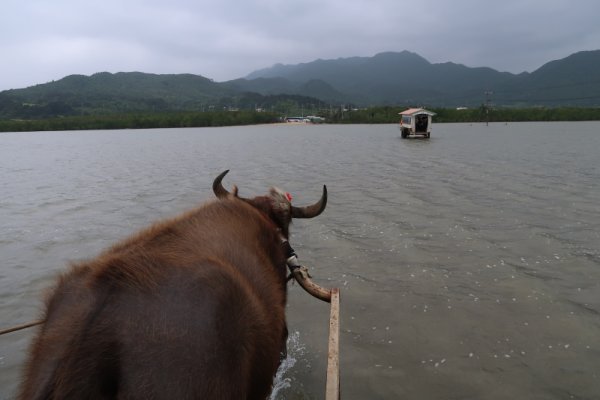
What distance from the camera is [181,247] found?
7.45ft

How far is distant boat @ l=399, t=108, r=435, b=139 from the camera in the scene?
156 ft

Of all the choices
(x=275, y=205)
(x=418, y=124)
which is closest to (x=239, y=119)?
(x=418, y=124)

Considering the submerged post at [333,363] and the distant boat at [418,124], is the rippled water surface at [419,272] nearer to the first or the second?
the submerged post at [333,363]

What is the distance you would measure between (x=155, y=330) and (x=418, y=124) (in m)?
50.7

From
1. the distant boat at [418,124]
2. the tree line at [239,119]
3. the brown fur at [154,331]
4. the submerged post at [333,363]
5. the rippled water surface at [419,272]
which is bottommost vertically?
the rippled water surface at [419,272]

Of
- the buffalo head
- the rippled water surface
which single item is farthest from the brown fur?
the rippled water surface

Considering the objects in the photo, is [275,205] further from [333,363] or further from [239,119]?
[239,119]

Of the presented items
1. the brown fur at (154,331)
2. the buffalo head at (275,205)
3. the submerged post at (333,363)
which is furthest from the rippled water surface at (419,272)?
the brown fur at (154,331)

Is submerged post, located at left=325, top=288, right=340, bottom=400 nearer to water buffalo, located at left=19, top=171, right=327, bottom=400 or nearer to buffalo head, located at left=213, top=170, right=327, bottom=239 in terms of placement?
water buffalo, located at left=19, top=171, right=327, bottom=400

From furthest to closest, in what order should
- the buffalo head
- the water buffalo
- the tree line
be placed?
the tree line, the buffalo head, the water buffalo

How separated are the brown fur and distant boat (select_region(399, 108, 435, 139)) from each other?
158 feet

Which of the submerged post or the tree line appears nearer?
the submerged post

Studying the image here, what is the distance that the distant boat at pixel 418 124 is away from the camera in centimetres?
4756

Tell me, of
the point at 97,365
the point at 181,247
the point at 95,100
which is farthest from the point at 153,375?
the point at 95,100
